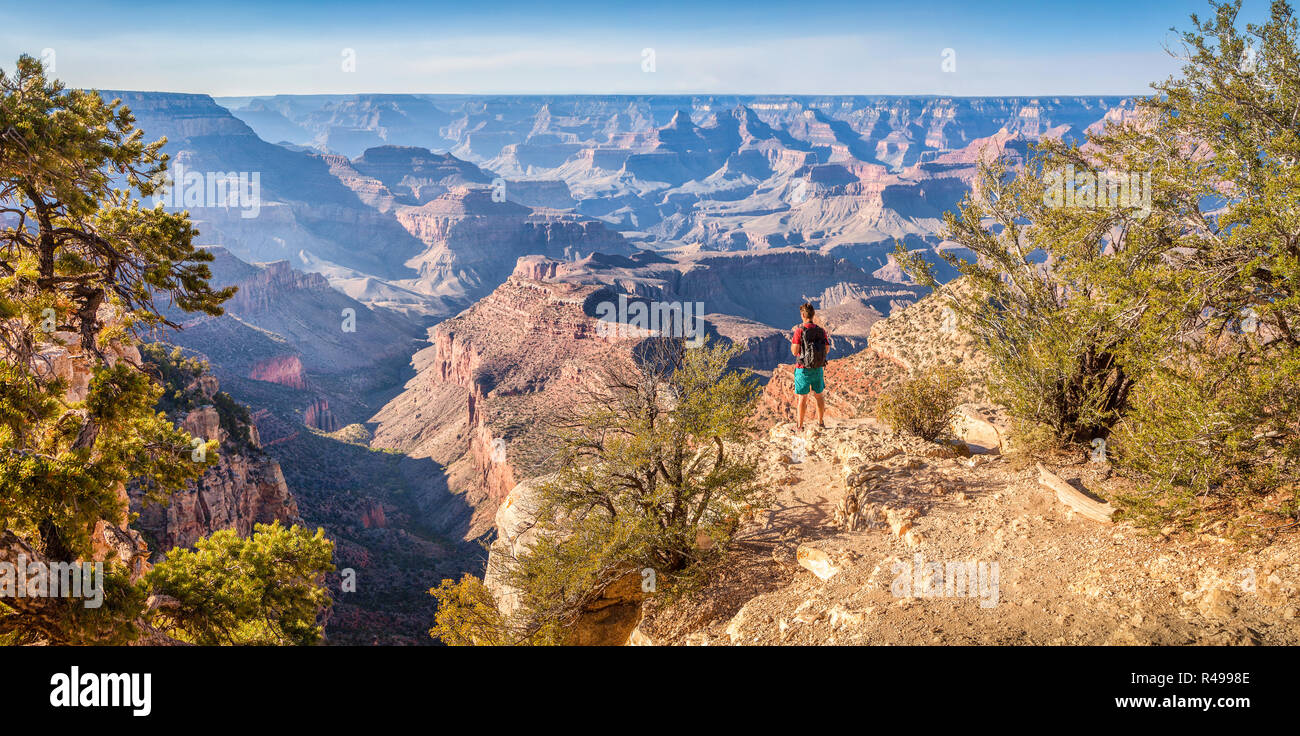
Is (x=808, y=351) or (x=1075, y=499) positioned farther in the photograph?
(x=808, y=351)

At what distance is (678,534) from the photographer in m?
11.5

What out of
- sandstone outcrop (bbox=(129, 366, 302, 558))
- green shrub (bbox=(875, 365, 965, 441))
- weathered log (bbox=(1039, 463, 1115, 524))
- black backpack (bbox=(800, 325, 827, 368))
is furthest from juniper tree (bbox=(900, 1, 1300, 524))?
sandstone outcrop (bbox=(129, 366, 302, 558))

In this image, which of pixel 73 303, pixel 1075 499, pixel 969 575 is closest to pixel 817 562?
pixel 969 575

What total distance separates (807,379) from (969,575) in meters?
6.36

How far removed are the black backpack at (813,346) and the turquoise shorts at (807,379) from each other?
0.25 m

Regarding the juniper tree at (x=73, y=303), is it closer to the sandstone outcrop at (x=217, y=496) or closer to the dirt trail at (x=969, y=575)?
the dirt trail at (x=969, y=575)

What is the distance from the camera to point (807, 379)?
14945 mm

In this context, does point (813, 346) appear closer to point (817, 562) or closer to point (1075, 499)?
point (817, 562)

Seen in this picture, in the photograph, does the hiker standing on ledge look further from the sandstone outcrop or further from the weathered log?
the sandstone outcrop

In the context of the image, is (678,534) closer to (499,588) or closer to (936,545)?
(936,545)

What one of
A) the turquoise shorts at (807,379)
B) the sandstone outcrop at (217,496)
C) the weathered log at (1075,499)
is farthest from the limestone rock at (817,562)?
the sandstone outcrop at (217,496)

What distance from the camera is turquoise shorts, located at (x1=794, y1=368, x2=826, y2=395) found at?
14805 millimetres

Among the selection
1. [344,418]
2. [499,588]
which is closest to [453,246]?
[344,418]
